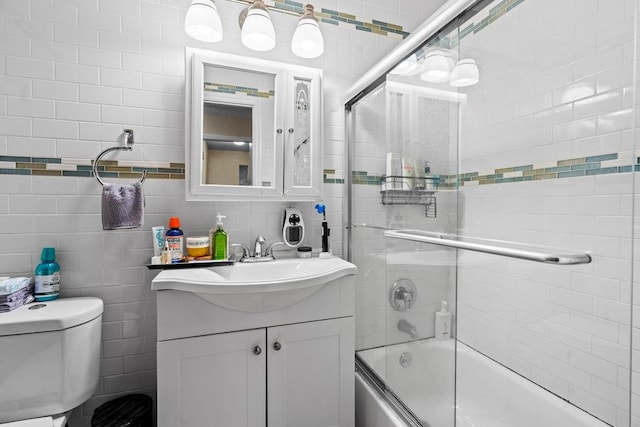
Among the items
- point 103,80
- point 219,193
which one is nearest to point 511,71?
point 219,193

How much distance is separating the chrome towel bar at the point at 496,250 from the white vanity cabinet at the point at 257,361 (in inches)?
14.5

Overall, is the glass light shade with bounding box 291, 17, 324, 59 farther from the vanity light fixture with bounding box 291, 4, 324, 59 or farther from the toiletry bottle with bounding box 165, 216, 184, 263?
the toiletry bottle with bounding box 165, 216, 184, 263

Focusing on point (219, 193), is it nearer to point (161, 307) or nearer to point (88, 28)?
point (161, 307)

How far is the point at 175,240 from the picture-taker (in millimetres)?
1396

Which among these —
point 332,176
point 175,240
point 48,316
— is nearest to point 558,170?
point 332,176

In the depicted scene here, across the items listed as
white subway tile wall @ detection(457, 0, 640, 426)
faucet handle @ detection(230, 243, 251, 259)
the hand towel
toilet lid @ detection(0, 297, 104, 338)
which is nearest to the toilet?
toilet lid @ detection(0, 297, 104, 338)

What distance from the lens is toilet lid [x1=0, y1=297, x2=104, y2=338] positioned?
106cm

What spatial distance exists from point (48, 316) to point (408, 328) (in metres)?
1.34

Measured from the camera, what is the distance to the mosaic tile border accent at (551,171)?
68 centimetres

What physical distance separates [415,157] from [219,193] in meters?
0.88

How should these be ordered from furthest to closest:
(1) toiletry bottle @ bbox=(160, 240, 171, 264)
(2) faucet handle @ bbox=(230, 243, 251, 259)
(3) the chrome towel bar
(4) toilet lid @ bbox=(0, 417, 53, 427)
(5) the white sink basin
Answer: (2) faucet handle @ bbox=(230, 243, 251, 259)
(1) toiletry bottle @ bbox=(160, 240, 171, 264)
(5) the white sink basin
(4) toilet lid @ bbox=(0, 417, 53, 427)
(3) the chrome towel bar

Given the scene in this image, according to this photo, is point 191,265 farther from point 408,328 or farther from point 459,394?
point 459,394

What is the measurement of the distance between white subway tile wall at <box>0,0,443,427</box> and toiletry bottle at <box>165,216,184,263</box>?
0.09 m

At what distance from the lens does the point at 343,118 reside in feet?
5.86
